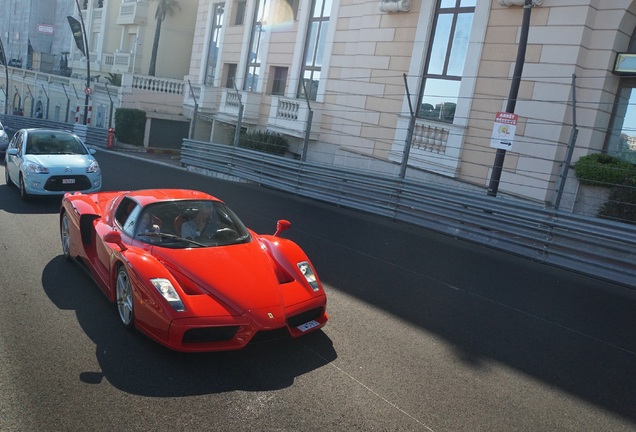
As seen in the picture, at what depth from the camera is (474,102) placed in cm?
1461

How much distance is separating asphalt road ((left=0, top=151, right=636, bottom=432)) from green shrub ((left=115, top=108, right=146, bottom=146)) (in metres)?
23.6

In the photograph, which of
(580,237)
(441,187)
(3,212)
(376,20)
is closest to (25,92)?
(376,20)

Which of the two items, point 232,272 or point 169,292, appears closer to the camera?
point 169,292

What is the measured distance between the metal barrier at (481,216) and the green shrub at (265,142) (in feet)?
10.9

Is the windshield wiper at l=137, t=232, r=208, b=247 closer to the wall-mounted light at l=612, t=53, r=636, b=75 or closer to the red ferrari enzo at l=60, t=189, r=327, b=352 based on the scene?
the red ferrari enzo at l=60, t=189, r=327, b=352

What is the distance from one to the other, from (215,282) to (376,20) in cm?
1438

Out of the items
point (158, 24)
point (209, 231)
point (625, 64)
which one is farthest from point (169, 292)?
point (158, 24)

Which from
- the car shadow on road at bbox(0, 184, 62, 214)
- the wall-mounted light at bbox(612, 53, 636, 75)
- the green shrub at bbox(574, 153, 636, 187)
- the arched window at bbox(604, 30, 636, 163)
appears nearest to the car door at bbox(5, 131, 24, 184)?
the car shadow on road at bbox(0, 184, 62, 214)

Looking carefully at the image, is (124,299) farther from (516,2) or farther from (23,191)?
(516,2)

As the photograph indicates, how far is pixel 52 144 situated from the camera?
12391 millimetres

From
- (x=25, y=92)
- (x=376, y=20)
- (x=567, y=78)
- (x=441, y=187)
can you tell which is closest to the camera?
(x=441, y=187)

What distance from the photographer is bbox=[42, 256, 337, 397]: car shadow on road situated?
446 centimetres

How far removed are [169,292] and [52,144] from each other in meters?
8.90

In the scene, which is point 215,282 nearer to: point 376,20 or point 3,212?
point 3,212
